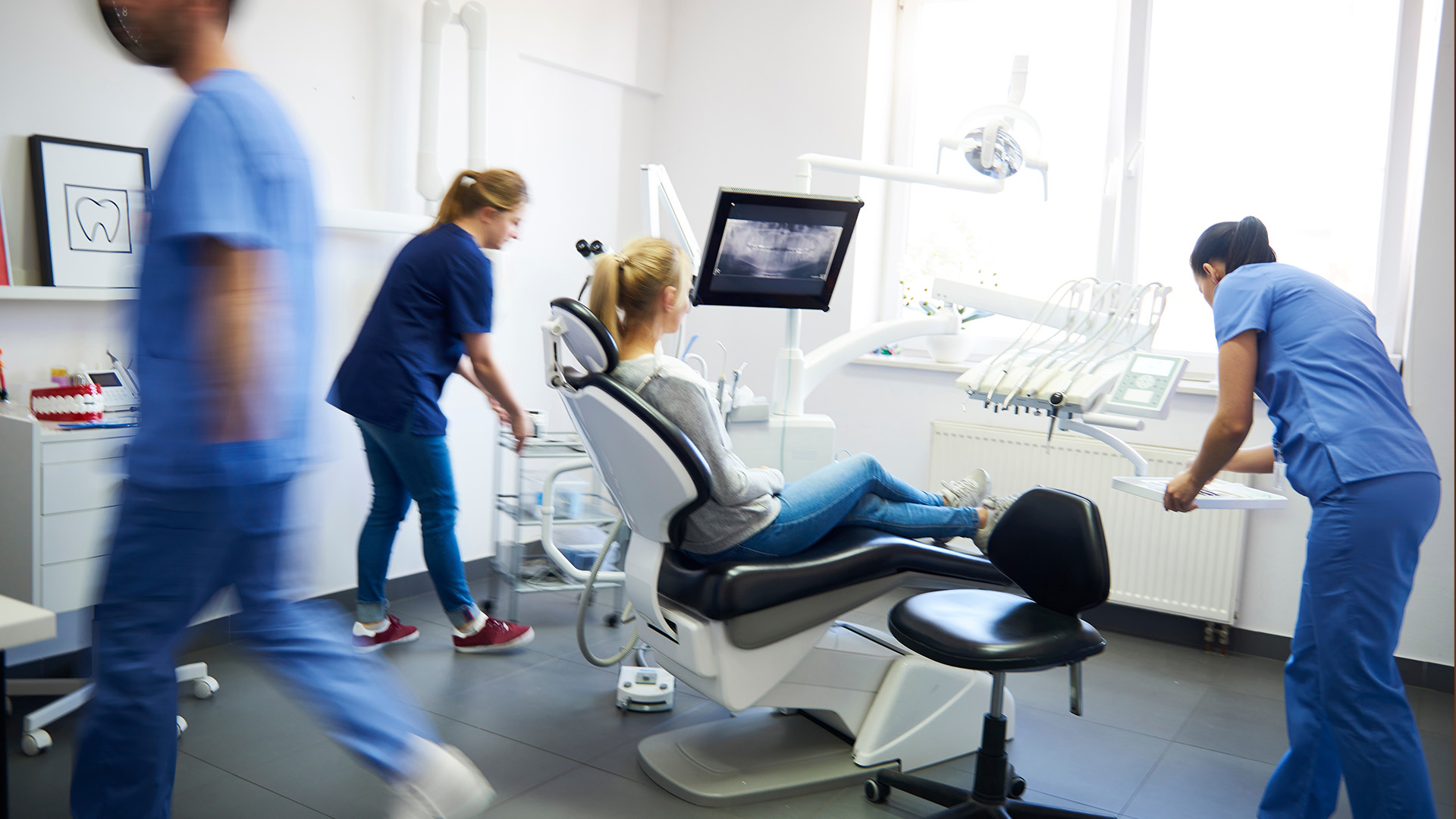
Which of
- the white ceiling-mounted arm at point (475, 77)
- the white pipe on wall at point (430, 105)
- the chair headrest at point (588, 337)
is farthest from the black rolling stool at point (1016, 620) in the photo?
the white ceiling-mounted arm at point (475, 77)

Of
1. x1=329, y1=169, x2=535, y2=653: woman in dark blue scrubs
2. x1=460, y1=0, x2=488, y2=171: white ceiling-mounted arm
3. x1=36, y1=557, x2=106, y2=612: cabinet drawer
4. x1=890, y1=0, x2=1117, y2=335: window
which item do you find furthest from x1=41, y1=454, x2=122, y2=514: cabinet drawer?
x1=890, y1=0, x2=1117, y2=335: window

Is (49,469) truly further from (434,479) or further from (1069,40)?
(1069,40)

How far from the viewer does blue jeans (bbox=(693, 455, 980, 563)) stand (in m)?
2.14

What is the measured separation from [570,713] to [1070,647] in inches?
51.9

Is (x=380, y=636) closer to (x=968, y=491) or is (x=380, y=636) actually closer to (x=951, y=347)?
(x=968, y=491)

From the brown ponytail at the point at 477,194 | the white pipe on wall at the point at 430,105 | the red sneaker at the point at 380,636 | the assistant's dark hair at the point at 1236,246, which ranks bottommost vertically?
the red sneaker at the point at 380,636

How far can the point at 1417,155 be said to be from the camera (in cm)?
310

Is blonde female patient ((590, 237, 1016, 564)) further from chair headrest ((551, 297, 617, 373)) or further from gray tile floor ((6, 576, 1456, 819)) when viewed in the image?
gray tile floor ((6, 576, 1456, 819))

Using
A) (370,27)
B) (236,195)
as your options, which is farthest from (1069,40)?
(236,195)

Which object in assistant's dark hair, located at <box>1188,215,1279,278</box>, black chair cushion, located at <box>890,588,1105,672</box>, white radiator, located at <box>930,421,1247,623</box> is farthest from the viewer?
white radiator, located at <box>930,421,1247,623</box>

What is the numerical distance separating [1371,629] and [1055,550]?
0.56 meters

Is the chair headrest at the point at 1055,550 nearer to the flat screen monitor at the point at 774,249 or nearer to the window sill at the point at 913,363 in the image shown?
the flat screen monitor at the point at 774,249

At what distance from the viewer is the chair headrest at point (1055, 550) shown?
1919mm

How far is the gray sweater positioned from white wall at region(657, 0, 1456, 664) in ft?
6.25
